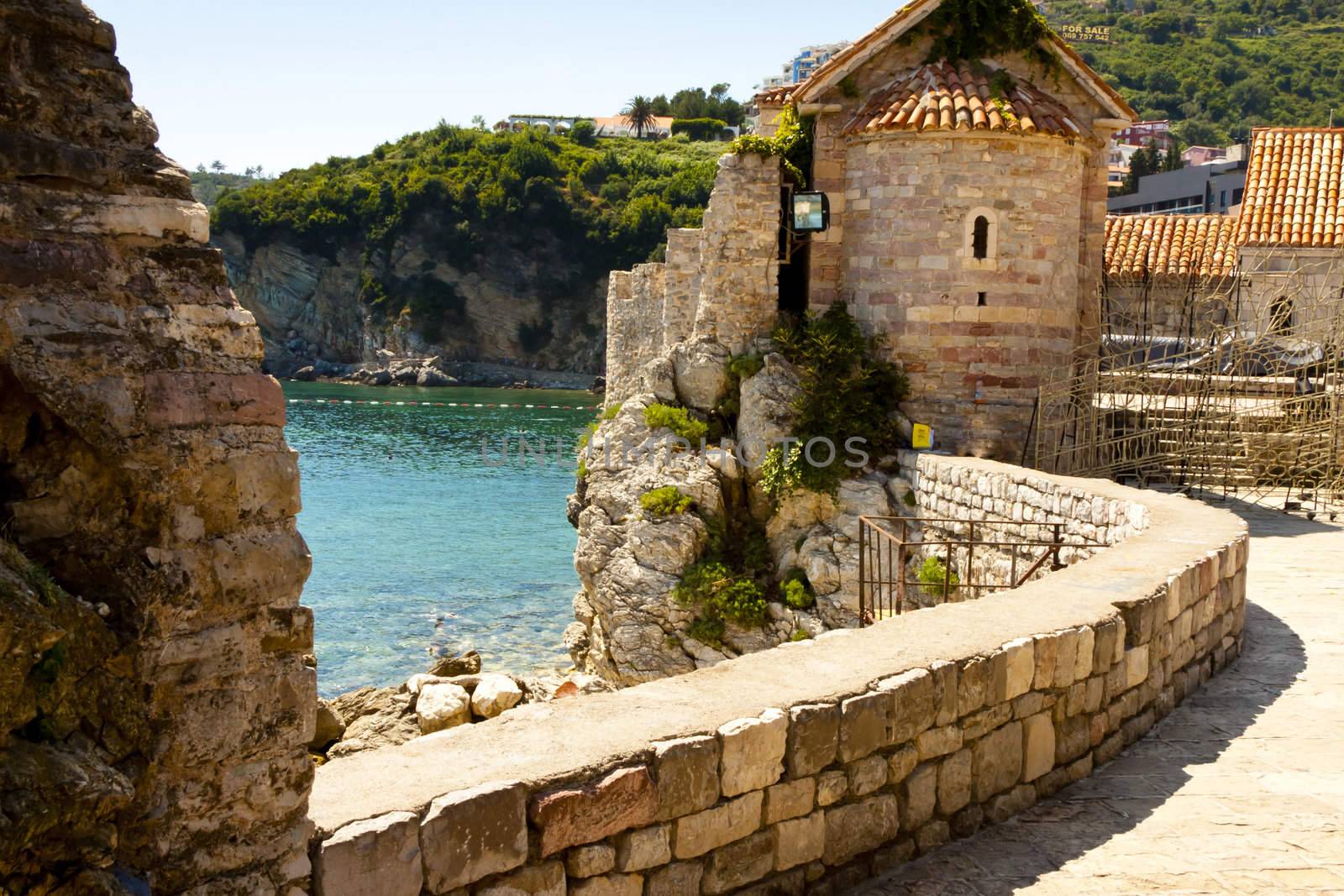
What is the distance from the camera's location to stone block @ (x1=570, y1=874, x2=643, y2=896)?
390cm

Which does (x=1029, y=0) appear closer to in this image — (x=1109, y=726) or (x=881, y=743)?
(x=1109, y=726)

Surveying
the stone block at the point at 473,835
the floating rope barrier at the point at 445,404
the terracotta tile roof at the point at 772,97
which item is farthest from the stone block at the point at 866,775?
the floating rope barrier at the point at 445,404

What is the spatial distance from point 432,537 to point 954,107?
23391 mm

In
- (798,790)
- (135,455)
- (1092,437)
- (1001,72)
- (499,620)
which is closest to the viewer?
(135,455)

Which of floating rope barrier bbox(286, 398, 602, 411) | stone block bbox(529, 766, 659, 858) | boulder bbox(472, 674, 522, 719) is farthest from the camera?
floating rope barrier bbox(286, 398, 602, 411)

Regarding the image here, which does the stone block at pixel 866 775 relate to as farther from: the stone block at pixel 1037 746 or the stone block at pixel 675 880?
the stone block at pixel 1037 746

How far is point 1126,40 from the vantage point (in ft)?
424

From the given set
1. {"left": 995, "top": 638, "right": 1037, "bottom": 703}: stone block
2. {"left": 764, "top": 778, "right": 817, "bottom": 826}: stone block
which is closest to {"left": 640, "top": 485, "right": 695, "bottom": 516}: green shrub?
{"left": 995, "top": 638, "right": 1037, "bottom": 703}: stone block

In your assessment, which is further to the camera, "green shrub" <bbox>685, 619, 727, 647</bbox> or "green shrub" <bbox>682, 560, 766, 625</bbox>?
"green shrub" <bbox>685, 619, 727, 647</bbox>

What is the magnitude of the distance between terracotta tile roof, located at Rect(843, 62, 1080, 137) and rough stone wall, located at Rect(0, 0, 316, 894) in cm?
1290

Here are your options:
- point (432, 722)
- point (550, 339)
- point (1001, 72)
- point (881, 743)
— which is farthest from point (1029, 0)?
point (550, 339)

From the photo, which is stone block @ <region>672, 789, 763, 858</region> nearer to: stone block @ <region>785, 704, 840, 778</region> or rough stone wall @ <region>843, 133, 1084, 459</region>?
stone block @ <region>785, 704, 840, 778</region>

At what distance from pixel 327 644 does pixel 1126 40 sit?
127 meters

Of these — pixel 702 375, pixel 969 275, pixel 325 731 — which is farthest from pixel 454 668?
pixel 969 275
